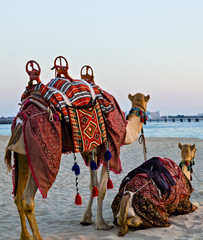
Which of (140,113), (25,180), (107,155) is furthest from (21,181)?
(140,113)

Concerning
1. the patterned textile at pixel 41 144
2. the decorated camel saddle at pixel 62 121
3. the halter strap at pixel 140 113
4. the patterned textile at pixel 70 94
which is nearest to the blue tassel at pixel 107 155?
the decorated camel saddle at pixel 62 121

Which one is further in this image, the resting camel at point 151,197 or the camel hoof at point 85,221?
the camel hoof at point 85,221

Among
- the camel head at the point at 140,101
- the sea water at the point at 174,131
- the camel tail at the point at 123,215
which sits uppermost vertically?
the camel head at the point at 140,101

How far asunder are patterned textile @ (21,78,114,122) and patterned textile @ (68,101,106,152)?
0.29ft

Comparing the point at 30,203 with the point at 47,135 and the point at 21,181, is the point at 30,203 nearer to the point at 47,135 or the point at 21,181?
the point at 21,181

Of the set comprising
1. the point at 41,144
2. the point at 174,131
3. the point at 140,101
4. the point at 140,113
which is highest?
the point at 140,101

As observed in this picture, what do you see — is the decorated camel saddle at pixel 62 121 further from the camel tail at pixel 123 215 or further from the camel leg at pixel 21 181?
the camel tail at pixel 123 215

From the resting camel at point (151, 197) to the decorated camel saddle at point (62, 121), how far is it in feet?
1.51

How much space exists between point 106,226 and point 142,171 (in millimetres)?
925

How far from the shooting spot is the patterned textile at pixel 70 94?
13.8ft

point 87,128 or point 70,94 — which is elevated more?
point 70,94

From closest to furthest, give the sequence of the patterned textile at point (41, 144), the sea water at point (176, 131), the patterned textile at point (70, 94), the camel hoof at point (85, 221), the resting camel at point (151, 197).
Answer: the patterned textile at point (41, 144), the patterned textile at point (70, 94), the resting camel at point (151, 197), the camel hoof at point (85, 221), the sea water at point (176, 131)

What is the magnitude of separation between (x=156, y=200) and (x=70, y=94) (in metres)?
1.82

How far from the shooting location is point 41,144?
12.9 feet
